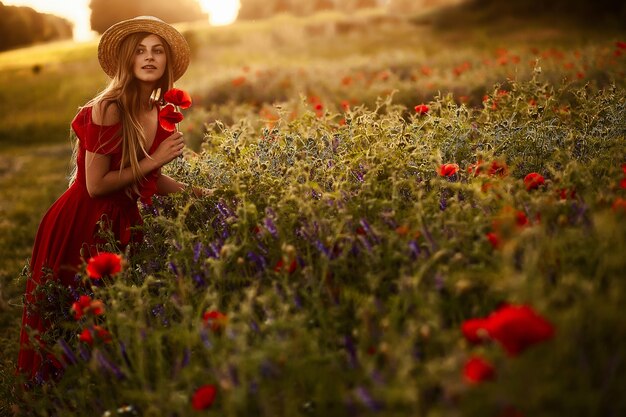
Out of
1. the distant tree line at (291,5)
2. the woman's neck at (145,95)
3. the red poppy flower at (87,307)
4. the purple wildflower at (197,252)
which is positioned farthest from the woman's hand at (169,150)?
the distant tree line at (291,5)

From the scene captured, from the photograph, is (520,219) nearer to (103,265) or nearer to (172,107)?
(103,265)

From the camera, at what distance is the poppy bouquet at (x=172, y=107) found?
10.4 ft

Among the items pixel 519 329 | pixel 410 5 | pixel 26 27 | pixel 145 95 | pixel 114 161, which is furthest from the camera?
pixel 26 27

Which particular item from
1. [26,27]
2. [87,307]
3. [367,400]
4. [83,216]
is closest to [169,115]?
[83,216]

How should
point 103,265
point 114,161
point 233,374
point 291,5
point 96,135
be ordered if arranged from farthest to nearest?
point 291,5, point 114,161, point 96,135, point 103,265, point 233,374

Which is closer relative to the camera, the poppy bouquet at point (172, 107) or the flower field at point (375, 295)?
the flower field at point (375, 295)

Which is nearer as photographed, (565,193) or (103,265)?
(103,265)

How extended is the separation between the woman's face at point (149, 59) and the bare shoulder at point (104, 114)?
33 centimetres

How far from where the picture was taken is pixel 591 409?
3.97ft

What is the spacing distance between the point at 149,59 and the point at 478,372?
3.01 m

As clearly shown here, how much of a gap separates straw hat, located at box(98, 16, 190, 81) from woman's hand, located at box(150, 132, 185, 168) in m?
0.68

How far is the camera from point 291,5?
27.1 m

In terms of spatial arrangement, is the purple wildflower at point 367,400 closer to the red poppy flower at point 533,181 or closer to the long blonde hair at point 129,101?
the red poppy flower at point 533,181

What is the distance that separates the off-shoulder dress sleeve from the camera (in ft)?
10.4
